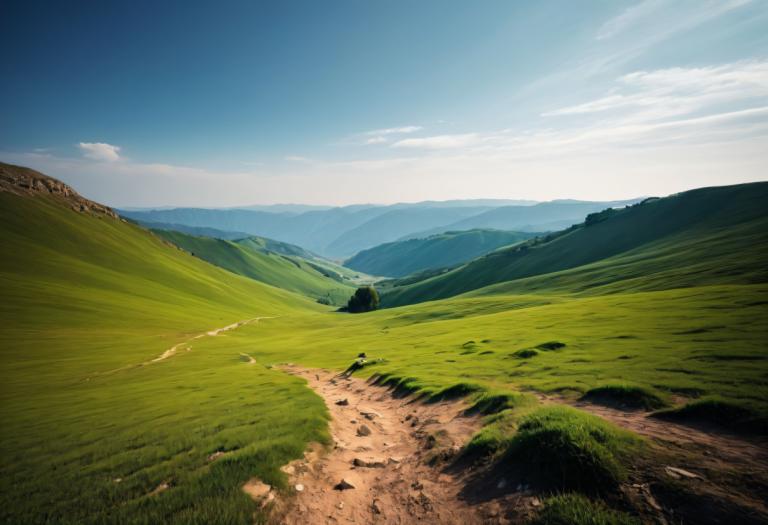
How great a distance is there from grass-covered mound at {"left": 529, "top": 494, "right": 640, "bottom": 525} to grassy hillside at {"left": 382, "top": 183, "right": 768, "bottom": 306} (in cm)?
7072

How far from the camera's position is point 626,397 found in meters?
16.5

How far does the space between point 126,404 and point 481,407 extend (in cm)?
3123

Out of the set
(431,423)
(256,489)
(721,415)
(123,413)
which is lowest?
(123,413)

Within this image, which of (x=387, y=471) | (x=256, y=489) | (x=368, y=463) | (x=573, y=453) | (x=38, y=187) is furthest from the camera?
(x=38, y=187)

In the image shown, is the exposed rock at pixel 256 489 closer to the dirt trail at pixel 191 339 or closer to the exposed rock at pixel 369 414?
the exposed rock at pixel 369 414

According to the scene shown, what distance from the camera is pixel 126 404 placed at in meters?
29.1

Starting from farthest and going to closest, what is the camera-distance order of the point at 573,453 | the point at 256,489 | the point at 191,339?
the point at 191,339, the point at 256,489, the point at 573,453

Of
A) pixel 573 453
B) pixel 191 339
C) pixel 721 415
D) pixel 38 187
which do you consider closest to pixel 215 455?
pixel 573 453

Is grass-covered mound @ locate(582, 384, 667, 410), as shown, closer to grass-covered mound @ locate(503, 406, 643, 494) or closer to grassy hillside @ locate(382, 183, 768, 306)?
grass-covered mound @ locate(503, 406, 643, 494)

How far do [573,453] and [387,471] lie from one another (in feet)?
25.5

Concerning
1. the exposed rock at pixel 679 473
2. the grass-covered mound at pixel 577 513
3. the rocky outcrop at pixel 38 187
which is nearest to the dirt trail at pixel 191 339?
the grass-covered mound at pixel 577 513

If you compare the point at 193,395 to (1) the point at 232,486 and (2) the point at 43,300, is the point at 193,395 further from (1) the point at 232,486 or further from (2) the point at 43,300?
(2) the point at 43,300

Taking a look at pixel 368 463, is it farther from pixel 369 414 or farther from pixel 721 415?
pixel 721 415

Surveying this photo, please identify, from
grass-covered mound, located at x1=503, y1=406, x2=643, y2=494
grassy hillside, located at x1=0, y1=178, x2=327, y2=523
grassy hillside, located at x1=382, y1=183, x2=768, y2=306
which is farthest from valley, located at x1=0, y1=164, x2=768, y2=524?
grassy hillside, located at x1=382, y1=183, x2=768, y2=306
